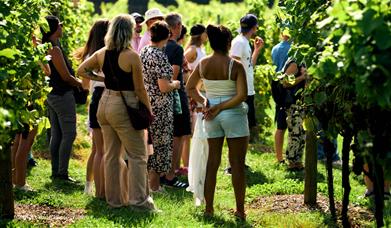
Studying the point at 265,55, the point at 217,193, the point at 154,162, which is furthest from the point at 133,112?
the point at 265,55

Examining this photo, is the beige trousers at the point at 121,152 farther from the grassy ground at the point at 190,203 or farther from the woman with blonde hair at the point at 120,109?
the grassy ground at the point at 190,203

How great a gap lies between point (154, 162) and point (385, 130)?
416 centimetres

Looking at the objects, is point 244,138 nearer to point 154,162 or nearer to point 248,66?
point 154,162

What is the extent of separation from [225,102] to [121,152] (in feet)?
4.02

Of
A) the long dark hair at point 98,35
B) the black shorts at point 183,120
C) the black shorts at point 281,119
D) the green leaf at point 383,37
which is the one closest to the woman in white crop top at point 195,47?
the black shorts at point 183,120

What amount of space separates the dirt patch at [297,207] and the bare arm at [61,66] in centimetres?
247

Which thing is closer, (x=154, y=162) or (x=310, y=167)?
(x=310, y=167)

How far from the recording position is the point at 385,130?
223 inches

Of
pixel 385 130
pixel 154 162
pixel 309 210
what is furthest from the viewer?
pixel 154 162

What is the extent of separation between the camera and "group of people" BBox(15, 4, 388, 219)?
781cm

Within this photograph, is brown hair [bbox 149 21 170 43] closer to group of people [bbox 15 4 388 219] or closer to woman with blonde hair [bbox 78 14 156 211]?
group of people [bbox 15 4 388 219]

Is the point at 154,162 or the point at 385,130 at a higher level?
the point at 385,130

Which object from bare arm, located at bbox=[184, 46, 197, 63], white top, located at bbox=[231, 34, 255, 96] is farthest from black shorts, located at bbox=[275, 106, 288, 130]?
bare arm, located at bbox=[184, 46, 197, 63]

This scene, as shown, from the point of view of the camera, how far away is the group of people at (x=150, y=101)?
25.6 feet
